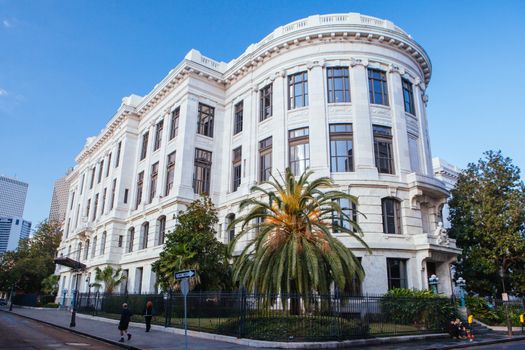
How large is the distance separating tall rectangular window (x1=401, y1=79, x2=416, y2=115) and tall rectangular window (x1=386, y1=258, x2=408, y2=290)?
39.4 ft

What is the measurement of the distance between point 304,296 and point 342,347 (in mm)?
2409

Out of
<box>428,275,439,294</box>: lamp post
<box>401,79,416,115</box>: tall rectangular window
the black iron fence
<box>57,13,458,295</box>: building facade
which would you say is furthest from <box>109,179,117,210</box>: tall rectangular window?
<box>428,275,439,294</box>: lamp post

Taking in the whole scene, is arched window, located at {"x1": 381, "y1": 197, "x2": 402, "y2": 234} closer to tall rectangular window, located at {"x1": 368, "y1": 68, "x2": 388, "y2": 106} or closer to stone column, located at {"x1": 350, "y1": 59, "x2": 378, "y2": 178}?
stone column, located at {"x1": 350, "y1": 59, "x2": 378, "y2": 178}

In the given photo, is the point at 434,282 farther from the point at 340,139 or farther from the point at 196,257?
the point at 196,257

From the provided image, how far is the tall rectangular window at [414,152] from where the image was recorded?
29984 millimetres

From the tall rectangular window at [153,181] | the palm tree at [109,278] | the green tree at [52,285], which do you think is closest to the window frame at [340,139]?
the tall rectangular window at [153,181]

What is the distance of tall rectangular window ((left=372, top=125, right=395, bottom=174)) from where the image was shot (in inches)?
1126

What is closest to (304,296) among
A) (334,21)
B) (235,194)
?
(235,194)

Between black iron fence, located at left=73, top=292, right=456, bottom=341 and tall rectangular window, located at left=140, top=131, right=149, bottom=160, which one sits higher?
tall rectangular window, located at left=140, top=131, right=149, bottom=160

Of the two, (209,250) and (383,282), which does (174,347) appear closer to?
(209,250)

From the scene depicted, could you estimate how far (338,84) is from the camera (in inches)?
1198

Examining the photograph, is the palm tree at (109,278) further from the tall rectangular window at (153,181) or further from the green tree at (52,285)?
the green tree at (52,285)

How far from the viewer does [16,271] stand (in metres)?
64.4

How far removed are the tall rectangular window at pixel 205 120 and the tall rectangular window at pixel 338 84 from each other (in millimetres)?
12095
